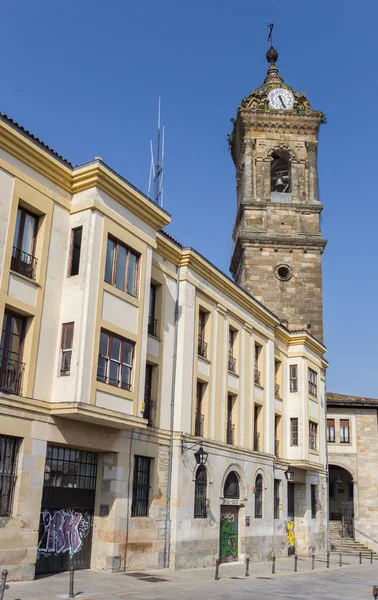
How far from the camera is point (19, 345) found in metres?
17.3

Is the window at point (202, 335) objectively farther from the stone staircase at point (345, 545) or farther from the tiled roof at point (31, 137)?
the stone staircase at point (345, 545)

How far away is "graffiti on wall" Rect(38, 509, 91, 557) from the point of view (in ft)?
58.2

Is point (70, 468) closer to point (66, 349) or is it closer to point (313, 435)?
point (66, 349)

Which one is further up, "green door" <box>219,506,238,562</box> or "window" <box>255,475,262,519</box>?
"window" <box>255,475,262,519</box>

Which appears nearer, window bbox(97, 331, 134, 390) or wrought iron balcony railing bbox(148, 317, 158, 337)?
window bbox(97, 331, 134, 390)

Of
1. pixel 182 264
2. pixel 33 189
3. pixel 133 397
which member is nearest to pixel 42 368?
pixel 133 397

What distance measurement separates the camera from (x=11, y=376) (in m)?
16.8

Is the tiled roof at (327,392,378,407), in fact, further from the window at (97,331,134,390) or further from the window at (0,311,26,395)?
the window at (0,311,26,395)

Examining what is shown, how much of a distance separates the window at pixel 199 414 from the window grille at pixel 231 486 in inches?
113

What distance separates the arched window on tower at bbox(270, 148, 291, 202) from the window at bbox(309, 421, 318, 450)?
19.2 metres

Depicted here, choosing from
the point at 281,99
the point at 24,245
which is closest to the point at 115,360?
the point at 24,245

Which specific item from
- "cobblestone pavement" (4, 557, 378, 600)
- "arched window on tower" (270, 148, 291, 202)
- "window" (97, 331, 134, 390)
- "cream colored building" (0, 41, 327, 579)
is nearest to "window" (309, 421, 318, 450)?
"cream colored building" (0, 41, 327, 579)

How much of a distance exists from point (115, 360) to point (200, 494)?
7896mm

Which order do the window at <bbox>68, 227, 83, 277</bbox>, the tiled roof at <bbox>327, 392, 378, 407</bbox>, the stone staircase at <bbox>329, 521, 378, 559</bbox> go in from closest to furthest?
1. the window at <bbox>68, 227, 83, 277</bbox>
2. the stone staircase at <bbox>329, 521, 378, 559</bbox>
3. the tiled roof at <bbox>327, 392, 378, 407</bbox>
